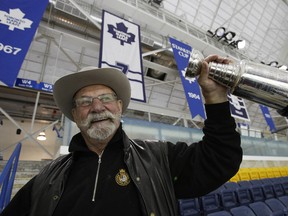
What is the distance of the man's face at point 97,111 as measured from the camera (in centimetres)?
113

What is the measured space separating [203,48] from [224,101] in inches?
289

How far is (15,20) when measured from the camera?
2893 millimetres

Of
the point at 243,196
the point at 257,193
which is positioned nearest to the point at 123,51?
the point at 243,196

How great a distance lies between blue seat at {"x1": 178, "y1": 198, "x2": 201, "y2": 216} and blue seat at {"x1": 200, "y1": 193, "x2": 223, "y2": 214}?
0.10m

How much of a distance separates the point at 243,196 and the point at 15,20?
501 cm

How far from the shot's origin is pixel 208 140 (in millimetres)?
900

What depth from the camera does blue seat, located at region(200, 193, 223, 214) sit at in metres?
3.28

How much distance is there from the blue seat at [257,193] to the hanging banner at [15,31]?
4.70 m

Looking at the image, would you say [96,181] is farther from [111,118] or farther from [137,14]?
[137,14]

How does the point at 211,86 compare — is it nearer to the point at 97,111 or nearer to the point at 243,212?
the point at 97,111

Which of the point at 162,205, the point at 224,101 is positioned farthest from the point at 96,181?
the point at 224,101

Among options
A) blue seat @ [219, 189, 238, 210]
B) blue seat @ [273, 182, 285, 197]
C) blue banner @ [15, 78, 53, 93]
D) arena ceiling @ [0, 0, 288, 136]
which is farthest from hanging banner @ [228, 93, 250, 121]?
blue banner @ [15, 78, 53, 93]

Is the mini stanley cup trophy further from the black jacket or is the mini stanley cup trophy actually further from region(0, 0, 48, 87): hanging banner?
region(0, 0, 48, 87): hanging banner

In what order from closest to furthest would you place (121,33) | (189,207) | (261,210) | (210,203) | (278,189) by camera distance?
(261,210), (189,207), (210,203), (121,33), (278,189)
